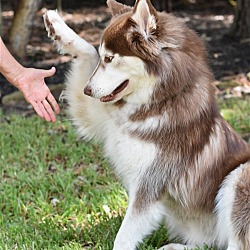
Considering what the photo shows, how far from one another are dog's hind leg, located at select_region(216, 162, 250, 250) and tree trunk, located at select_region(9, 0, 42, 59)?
17.3 feet

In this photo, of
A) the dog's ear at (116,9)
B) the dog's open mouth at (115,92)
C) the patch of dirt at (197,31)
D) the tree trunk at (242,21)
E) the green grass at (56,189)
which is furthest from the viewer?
the tree trunk at (242,21)

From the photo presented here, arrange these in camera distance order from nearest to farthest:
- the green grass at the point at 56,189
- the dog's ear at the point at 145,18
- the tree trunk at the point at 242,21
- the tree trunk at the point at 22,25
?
the dog's ear at the point at 145,18
the green grass at the point at 56,189
the tree trunk at the point at 22,25
the tree trunk at the point at 242,21

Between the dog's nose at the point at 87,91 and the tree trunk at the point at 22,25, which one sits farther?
the tree trunk at the point at 22,25

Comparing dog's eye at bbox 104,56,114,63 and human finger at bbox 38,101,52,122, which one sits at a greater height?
dog's eye at bbox 104,56,114,63

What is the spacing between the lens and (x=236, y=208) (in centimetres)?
382

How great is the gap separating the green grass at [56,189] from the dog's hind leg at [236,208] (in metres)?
0.63

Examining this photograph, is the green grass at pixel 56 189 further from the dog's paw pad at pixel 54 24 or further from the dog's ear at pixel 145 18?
the dog's ear at pixel 145 18

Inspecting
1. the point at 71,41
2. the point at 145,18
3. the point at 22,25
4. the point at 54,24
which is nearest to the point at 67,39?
the point at 71,41

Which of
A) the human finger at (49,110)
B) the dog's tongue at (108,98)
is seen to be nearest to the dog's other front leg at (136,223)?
the dog's tongue at (108,98)

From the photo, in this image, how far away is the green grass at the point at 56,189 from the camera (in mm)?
4371

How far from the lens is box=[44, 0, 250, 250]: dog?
369 cm

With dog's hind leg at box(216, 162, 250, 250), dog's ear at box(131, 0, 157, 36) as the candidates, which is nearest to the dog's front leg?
dog's ear at box(131, 0, 157, 36)

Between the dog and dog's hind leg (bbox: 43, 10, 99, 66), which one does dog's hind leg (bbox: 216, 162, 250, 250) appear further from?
dog's hind leg (bbox: 43, 10, 99, 66)

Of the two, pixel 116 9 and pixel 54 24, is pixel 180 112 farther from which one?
pixel 54 24
